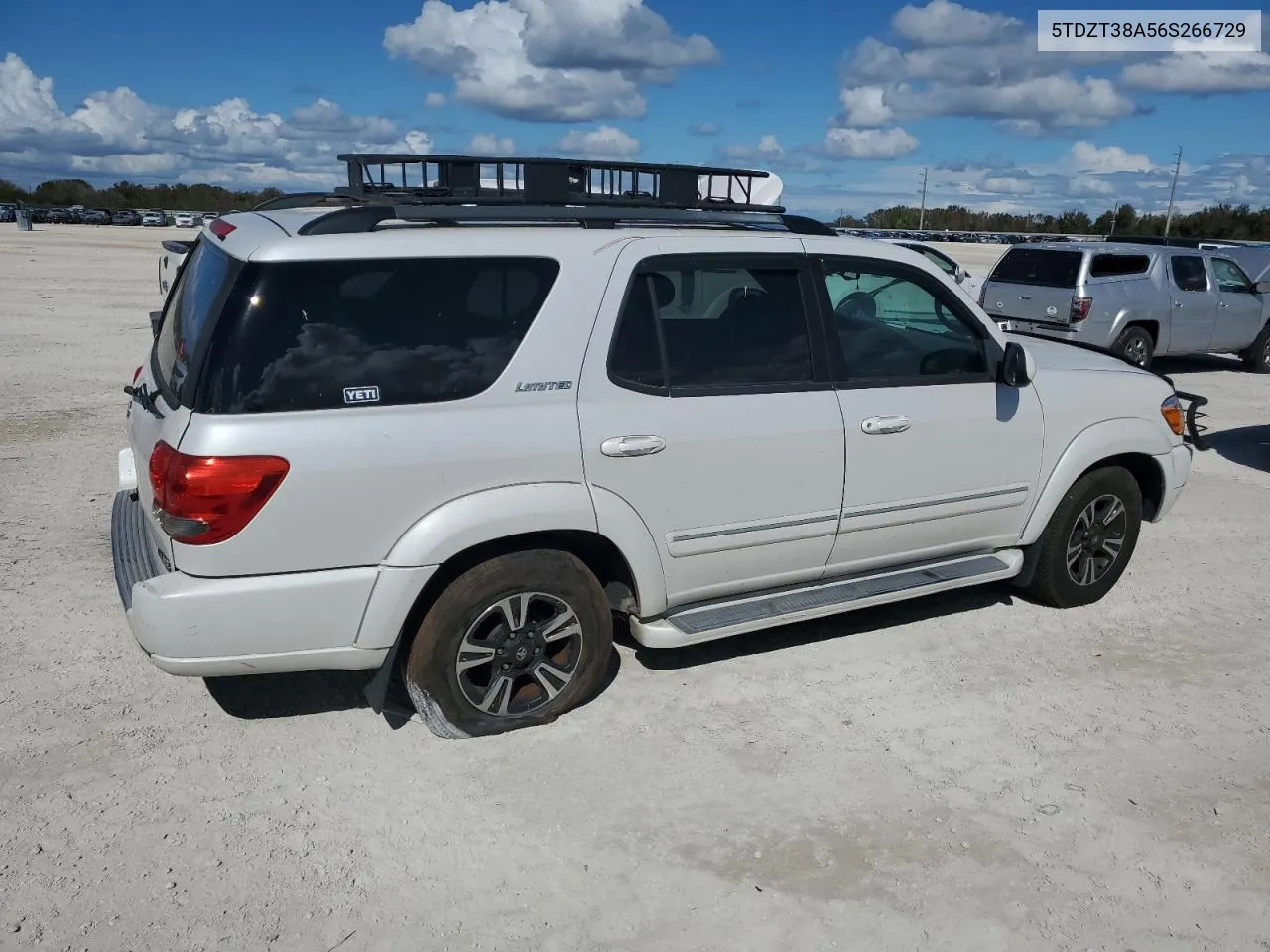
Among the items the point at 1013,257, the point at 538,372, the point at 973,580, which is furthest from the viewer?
the point at 1013,257

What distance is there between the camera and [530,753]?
390cm

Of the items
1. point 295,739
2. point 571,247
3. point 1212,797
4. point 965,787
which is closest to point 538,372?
point 571,247

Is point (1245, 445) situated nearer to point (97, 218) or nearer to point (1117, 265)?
point (1117, 265)

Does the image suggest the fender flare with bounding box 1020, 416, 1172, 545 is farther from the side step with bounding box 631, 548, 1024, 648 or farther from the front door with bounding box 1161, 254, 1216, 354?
the front door with bounding box 1161, 254, 1216, 354

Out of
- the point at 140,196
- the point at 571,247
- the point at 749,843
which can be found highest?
the point at 140,196

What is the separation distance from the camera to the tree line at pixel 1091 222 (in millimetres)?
68938

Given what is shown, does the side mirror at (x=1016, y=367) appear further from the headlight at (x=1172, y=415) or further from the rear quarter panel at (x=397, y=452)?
the rear quarter panel at (x=397, y=452)

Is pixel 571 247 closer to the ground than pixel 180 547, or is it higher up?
higher up

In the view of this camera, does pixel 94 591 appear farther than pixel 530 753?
Yes

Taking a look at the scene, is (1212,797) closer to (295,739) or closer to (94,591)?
(295,739)

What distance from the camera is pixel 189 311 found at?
12.3ft

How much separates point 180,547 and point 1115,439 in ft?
14.1

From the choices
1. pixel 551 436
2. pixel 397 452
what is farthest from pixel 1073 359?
pixel 397 452

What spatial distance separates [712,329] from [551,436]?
3.02ft
